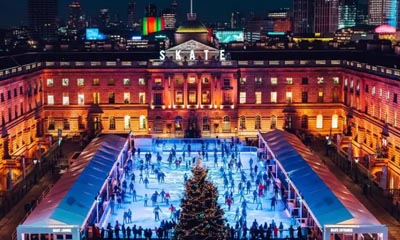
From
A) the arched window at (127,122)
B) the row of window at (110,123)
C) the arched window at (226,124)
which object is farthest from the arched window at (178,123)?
the arched window at (127,122)

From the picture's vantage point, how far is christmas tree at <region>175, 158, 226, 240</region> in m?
43.0

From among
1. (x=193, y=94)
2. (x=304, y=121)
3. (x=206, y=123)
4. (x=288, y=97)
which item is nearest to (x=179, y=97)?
(x=193, y=94)

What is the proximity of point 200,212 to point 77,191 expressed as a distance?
18.3 m

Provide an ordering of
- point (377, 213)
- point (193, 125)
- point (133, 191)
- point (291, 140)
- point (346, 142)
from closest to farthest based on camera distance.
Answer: point (377, 213) → point (133, 191) → point (291, 140) → point (346, 142) → point (193, 125)

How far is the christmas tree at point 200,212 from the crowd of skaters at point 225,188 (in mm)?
8666

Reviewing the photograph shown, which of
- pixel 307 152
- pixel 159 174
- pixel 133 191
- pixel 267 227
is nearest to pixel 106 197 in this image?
pixel 133 191

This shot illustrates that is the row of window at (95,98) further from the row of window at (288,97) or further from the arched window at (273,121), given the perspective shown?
the arched window at (273,121)

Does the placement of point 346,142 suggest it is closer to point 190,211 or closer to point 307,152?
point 307,152

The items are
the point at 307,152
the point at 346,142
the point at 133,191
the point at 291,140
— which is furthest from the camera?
the point at 346,142

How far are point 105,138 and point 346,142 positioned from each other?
126 ft

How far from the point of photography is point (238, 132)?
11331 cm

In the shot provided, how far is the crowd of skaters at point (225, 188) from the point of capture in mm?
56875

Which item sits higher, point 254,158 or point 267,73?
point 267,73

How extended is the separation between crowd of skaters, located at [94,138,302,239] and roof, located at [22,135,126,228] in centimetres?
309
